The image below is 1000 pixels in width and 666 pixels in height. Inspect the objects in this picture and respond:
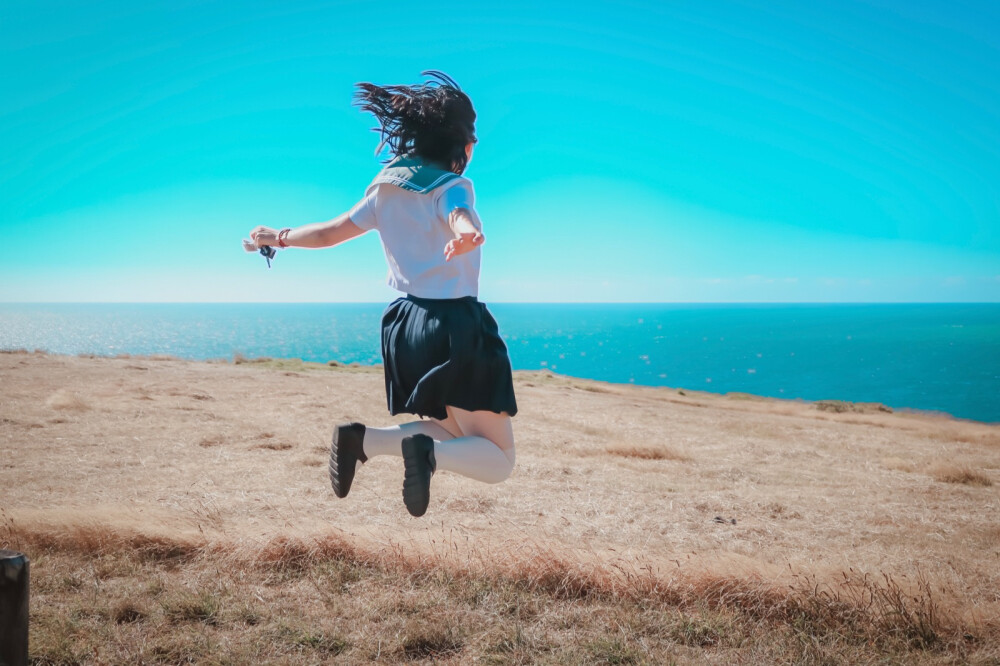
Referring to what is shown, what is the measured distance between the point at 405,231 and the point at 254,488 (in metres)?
5.34

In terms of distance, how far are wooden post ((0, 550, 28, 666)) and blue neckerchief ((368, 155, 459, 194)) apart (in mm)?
2035

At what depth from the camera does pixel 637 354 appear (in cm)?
12231

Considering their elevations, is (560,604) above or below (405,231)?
below

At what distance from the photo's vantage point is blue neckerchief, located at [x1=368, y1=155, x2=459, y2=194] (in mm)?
2496

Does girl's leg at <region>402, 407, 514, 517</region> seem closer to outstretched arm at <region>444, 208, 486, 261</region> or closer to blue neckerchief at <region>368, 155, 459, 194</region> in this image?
outstretched arm at <region>444, 208, 486, 261</region>

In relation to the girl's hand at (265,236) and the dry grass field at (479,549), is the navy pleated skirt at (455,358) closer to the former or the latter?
the girl's hand at (265,236)

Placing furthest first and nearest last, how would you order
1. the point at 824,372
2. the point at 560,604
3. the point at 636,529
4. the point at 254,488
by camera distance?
the point at 824,372 → the point at 254,488 → the point at 636,529 → the point at 560,604

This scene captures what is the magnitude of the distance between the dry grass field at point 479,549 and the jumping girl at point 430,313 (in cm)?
136

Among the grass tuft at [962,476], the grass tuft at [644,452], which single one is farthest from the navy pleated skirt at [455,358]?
the grass tuft at [962,476]

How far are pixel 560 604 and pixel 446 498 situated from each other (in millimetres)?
3329

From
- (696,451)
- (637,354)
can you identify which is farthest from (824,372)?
(696,451)

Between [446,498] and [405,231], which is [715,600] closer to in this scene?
[405,231]

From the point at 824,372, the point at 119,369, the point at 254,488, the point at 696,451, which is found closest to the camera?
the point at 254,488

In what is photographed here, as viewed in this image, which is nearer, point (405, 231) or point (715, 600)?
point (405, 231)
